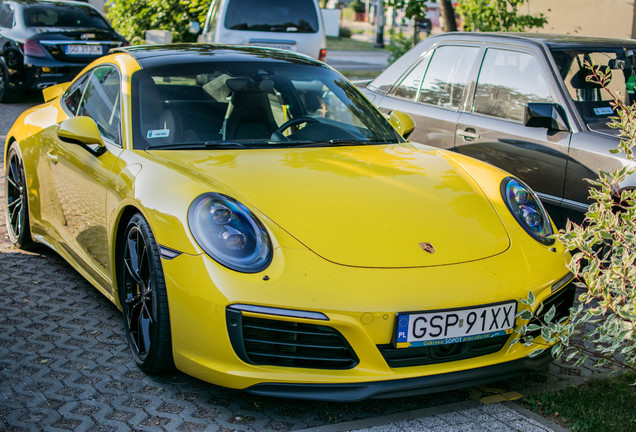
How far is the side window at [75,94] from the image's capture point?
4922mm

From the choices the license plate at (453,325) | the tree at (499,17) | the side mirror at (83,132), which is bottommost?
the license plate at (453,325)

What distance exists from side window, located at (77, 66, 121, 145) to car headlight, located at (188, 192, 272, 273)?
3.11 feet

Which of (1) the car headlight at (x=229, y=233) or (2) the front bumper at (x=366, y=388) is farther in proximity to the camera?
(1) the car headlight at (x=229, y=233)

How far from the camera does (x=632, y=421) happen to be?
3.27m

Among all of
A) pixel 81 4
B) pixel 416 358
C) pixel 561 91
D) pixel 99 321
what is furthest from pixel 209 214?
pixel 81 4

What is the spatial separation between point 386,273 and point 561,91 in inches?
112

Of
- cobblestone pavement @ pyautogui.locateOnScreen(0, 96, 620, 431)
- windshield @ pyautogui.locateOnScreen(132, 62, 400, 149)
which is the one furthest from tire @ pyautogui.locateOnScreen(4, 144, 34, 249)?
windshield @ pyautogui.locateOnScreen(132, 62, 400, 149)

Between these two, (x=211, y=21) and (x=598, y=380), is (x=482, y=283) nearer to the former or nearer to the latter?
(x=598, y=380)

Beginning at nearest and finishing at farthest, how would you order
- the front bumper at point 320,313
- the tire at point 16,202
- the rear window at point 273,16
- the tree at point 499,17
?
1. the front bumper at point 320,313
2. the tire at point 16,202
3. the tree at point 499,17
4. the rear window at point 273,16

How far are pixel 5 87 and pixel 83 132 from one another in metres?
A: 9.68

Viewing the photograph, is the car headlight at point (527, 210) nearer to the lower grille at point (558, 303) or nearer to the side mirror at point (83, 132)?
the lower grille at point (558, 303)

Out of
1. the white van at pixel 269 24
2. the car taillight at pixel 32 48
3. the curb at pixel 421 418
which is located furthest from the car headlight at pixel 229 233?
the car taillight at pixel 32 48

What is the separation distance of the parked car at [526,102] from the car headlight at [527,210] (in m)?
1.16

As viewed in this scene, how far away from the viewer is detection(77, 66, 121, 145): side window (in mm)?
4219
